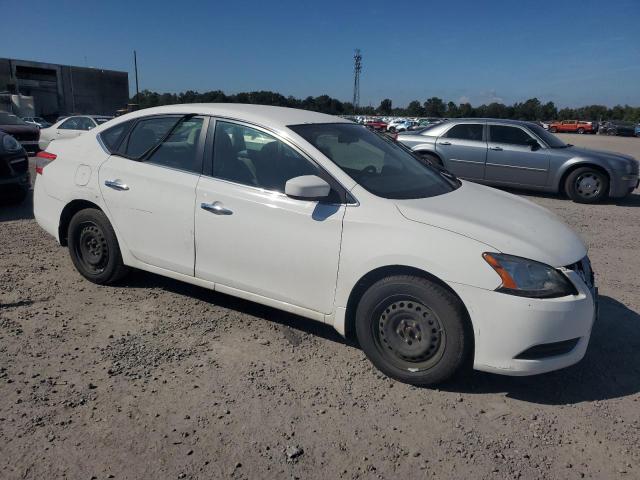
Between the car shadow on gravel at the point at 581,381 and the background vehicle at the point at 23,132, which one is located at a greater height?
the background vehicle at the point at 23,132

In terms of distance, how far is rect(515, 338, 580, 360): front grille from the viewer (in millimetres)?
2878

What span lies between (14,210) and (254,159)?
5772 millimetres

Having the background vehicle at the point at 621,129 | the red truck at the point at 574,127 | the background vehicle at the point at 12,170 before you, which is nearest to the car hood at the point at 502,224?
the background vehicle at the point at 12,170

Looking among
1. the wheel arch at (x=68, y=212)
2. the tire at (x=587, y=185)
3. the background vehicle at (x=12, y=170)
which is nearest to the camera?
the wheel arch at (x=68, y=212)

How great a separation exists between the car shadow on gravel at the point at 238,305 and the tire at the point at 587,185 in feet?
25.6

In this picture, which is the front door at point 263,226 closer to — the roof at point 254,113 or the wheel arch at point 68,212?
the roof at point 254,113

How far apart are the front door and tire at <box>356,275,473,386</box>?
0.33 m

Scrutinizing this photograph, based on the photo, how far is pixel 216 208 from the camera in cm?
362

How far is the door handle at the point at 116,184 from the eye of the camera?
411 centimetres

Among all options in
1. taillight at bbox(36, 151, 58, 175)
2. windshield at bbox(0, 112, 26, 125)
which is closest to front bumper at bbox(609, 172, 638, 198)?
taillight at bbox(36, 151, 58, 175)

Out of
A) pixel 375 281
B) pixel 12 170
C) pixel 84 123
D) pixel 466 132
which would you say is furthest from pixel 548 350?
pixel 84 123

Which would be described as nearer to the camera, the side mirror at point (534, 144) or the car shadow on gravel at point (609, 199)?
the car shadow on gravel at point (609, 199)

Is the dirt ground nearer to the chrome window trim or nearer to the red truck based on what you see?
the chrome window trim

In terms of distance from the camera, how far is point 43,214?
478 centimetres
